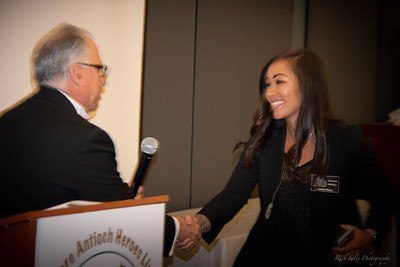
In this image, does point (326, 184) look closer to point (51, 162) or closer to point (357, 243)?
point (357, 243)

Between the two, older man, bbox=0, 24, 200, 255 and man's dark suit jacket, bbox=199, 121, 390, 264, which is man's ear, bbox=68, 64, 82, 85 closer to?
older man, bbox=0, 24, 200, 255

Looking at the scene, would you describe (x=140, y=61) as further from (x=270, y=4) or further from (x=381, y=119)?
(x=381, y=119)

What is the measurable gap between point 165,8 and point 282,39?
1.47m

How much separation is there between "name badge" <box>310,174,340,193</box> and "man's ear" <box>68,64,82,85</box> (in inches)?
52.0

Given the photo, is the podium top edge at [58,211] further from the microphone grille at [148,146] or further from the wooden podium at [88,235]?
the microphone grille at [148,146]

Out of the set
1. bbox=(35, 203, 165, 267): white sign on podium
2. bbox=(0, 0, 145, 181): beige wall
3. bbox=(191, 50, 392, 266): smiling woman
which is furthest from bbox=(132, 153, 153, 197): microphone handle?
bbox=(0, 0, 145, 181): beige wall

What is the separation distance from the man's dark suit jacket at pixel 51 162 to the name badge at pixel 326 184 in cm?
100

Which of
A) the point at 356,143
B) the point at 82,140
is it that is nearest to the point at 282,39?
the point at 356,143

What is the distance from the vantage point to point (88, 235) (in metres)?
0.84

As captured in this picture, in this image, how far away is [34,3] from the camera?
1956 millimetres

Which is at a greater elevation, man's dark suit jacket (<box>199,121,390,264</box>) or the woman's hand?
man's dark suit jacket (<box>199,121,390,264</box>)

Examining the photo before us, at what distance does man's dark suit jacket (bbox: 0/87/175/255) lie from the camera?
3.87 ft

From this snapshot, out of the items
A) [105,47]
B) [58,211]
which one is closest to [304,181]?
[58,211]

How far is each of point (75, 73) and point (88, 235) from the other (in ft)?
3.21
